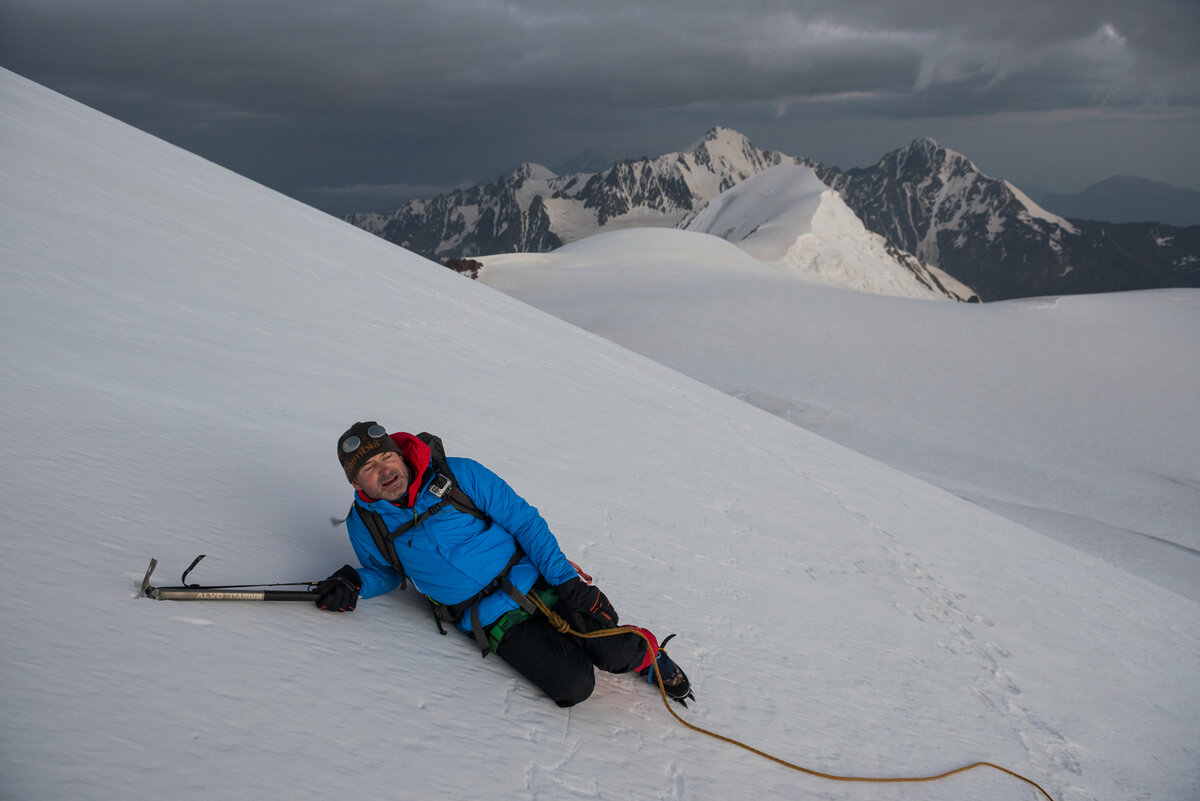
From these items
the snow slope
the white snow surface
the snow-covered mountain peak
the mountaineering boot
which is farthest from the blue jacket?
the snow-covered mountain peak

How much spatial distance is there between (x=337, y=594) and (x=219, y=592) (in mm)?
456

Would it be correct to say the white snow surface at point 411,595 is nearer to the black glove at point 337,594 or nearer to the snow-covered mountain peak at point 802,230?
the black glove at point 337,594

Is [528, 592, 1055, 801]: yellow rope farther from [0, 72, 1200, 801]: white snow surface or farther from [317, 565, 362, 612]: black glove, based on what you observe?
[317, 565, 362, 612]: black glove

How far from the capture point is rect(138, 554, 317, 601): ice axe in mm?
2732

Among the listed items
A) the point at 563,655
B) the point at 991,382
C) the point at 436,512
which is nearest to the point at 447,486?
the point at 436,512

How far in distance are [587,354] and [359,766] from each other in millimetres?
8569

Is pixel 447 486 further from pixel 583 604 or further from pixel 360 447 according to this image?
pixel 583 604

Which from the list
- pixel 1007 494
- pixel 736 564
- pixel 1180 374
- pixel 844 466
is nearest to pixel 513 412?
pixel 736 564

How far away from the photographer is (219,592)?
288 centimetres

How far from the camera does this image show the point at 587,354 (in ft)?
35.3

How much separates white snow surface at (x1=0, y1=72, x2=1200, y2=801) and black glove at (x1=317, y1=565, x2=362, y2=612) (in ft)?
0.30

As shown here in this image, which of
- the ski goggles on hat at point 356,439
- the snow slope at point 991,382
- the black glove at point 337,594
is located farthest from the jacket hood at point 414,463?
the snow slope at point 991,382

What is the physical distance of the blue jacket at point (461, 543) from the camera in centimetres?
309

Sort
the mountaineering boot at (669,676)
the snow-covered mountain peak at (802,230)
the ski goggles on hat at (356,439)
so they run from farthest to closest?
the snow-covered mountain peak at (802,230) → the mountaineering boot at (669,676) → the ski goggles on hat at (356,439)
